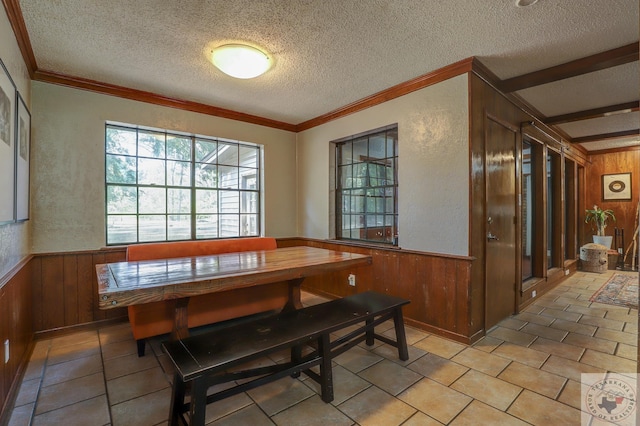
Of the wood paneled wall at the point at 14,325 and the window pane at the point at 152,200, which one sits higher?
the window pane at the point at 152,200

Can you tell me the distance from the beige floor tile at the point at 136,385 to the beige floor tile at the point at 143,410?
0.21 feet

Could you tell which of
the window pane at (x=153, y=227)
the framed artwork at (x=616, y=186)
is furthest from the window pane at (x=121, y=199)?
the framed artwork at (x=616, y=186)

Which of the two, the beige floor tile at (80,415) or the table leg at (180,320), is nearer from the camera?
the beige floor tile at (80,415)

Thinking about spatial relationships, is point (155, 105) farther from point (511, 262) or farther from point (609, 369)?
point (609, 369)

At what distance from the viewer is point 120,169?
3.45 meters

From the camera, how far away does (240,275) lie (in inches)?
80.4

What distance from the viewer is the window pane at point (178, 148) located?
379cm

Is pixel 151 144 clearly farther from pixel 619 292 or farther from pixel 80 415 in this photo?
pixel 619 292

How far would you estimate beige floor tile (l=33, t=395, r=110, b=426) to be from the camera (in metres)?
1.75

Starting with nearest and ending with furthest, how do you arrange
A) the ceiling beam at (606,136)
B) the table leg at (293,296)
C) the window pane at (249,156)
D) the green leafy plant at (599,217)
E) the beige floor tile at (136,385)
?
the beige floor tile at (136,385) → the table leg at (293,296) → the window pane at (249,156) → the ceiling beam at (606,136) → the green leafy plant at (599,217)

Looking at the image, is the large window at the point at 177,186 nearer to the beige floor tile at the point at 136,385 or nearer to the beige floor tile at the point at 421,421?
the beige floor tile at the point at 136,385

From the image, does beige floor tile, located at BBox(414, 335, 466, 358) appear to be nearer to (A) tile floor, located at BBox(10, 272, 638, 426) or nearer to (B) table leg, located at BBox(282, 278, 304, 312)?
(A) tile floor, located at BBox(10, 272, 638, 426)

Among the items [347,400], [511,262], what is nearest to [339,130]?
[511,262]

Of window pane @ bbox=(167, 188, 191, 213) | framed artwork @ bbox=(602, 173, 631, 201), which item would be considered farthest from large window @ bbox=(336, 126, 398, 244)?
framed artwork @ bbox=(602, 173, 631, 201)
